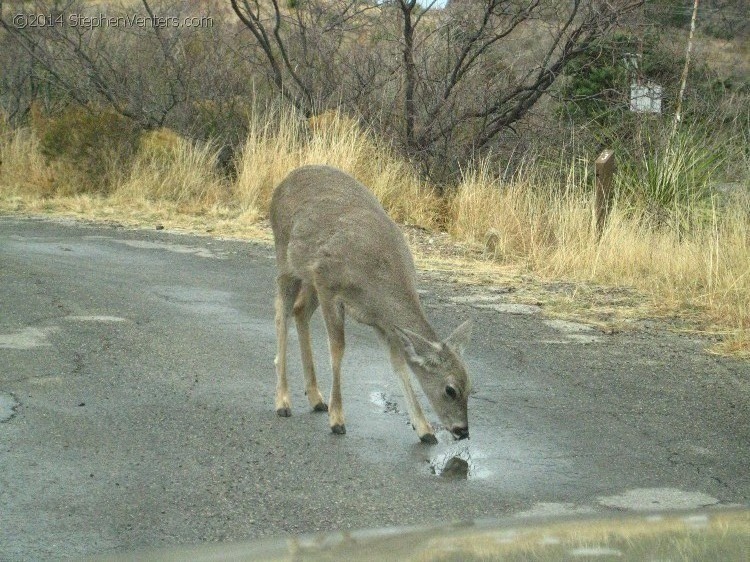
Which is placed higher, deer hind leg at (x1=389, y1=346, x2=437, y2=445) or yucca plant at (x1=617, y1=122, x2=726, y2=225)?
yucca plant at (x1=617, y1=122, x2=726, y2=225)

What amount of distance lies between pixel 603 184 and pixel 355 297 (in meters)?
7.64

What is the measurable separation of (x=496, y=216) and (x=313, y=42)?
21.1ft

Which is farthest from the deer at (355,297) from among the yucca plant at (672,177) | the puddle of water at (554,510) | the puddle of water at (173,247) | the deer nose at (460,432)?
the yucca plant at (672,177)

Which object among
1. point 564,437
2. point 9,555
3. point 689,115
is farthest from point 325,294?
point 689,115

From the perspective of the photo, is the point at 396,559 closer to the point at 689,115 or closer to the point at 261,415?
the point at 261,415

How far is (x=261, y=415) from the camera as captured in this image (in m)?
7.30

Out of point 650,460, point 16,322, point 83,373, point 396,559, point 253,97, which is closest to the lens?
point 396,559

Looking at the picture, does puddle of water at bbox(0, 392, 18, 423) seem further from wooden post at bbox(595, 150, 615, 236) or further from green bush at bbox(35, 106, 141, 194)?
green bush at bbox(35, 106, 141, 194)

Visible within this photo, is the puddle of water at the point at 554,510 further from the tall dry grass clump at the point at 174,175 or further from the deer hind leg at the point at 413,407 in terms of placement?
the tall dry grass clump at the point at 174,175

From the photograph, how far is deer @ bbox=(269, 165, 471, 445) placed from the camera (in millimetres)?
6848

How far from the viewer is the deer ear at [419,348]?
269 inches

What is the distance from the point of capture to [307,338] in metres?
7.83

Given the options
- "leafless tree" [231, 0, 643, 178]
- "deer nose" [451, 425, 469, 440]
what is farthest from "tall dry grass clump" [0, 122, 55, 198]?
"deer nose" [451, 425, 469, 440]

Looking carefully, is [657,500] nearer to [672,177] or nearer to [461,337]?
[461,337]
